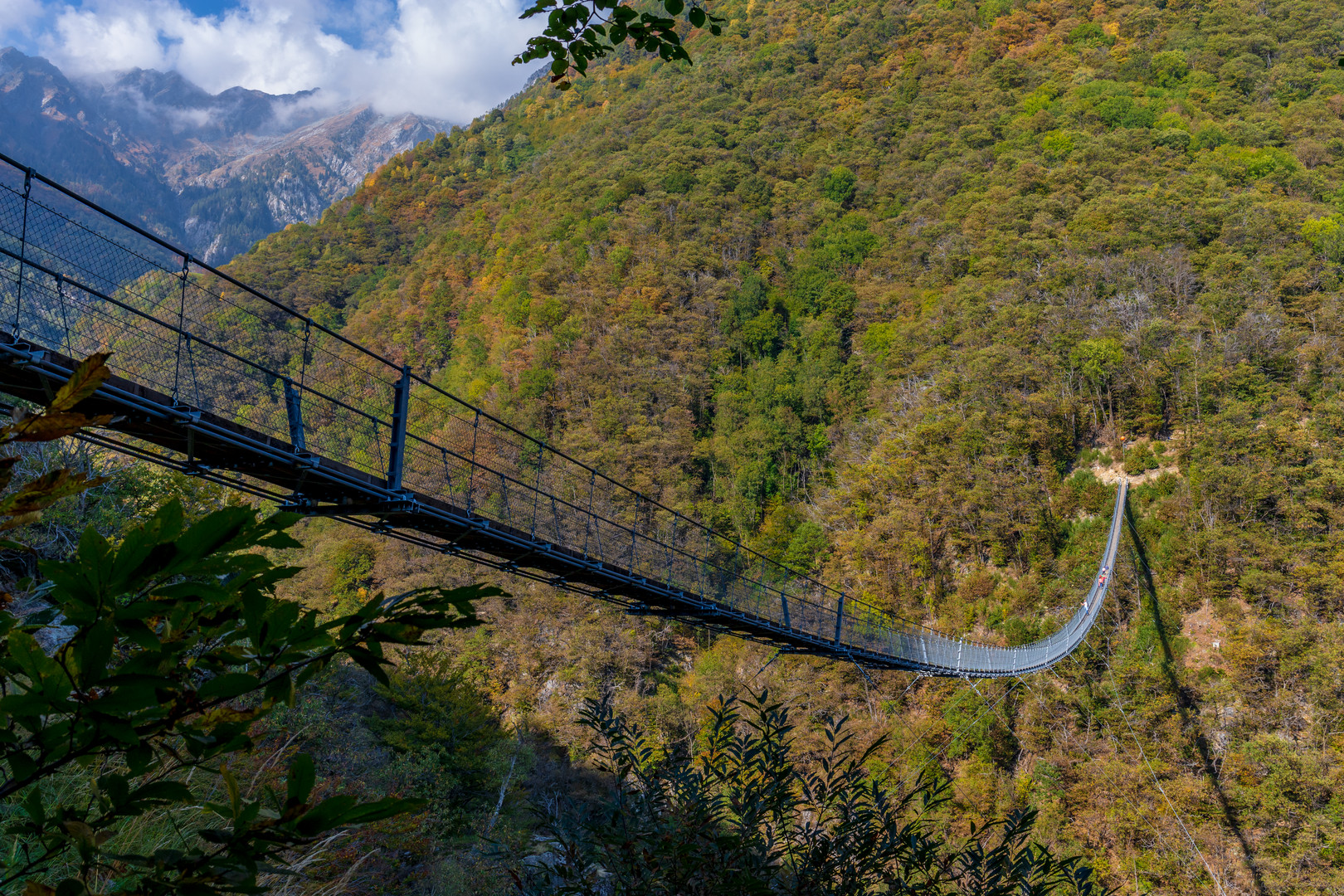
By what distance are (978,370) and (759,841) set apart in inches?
806

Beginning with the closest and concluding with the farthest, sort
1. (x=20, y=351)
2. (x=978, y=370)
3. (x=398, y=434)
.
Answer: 1. (x=20, y=351)
2. (x=398, y=434)
3. (x=978, y=370)

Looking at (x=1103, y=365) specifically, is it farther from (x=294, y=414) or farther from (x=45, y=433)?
(x=45, y=433)

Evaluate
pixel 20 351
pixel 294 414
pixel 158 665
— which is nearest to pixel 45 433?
pixel 158 665

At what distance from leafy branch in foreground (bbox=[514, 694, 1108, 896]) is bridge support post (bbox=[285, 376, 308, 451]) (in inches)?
92.9

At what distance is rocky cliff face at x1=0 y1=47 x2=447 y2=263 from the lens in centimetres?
9181

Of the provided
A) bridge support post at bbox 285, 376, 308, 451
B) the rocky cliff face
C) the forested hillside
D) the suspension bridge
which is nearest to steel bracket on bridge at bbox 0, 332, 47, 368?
the suspension bridge

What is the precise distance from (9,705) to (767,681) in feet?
59.8

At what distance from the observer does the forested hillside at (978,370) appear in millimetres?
13797

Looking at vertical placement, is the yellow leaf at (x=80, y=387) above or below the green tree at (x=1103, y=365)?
below

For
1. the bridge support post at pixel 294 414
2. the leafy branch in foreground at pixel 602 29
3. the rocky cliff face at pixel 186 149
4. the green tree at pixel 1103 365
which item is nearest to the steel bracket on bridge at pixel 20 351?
the bridge support post at pixel 294 414

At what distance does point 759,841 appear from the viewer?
1653mm

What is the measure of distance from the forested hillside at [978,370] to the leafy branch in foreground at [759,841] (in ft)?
19.9

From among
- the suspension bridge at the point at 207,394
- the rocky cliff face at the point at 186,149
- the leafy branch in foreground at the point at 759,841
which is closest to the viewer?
the leafy branch in foreground at the point at 759,841

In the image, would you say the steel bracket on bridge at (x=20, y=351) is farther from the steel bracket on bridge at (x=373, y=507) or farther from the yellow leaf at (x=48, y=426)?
the yellow leaf at (x=48, y=426)
